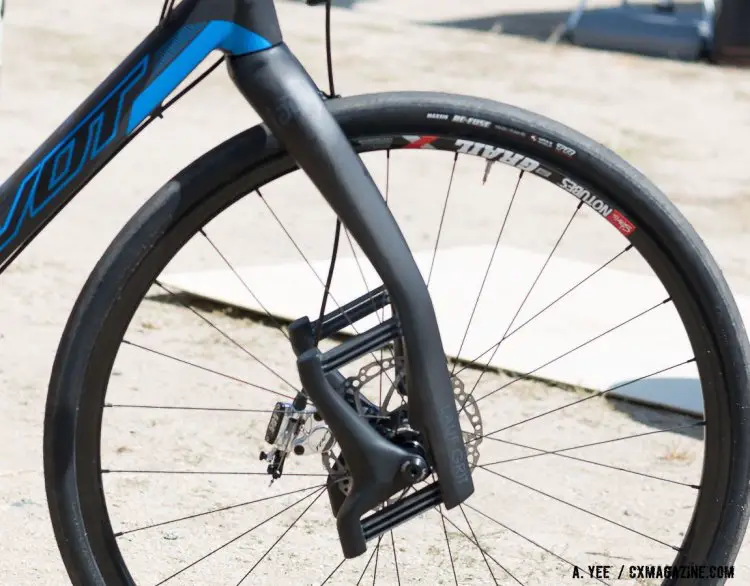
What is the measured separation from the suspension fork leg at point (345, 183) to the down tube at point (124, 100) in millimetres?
48

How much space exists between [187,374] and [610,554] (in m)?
1.43

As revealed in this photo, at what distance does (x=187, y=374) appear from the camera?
3.91m

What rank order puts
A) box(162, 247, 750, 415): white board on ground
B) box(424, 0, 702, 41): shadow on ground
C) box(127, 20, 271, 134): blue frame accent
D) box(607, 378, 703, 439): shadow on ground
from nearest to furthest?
box(127, 20, 271, 134): blue frame accent
box(607, 378, 703, 439): shadow on ground
box(162, 247, 750, 415): white board on ground
box(424, 0, 702, 41): shadow on ground

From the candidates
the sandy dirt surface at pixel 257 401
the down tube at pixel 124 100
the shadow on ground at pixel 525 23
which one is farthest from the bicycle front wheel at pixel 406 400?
the shadow on ground at pixel 525 23

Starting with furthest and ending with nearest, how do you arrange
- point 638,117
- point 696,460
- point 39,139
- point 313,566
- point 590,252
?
point 638,117, point 39,139, point 590,252, point 696,460, point 313,566

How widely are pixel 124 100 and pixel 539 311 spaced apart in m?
2.39

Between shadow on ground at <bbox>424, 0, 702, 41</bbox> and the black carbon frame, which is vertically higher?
shadow on ground at <bbox>424, 0, 702, 41</bbox>

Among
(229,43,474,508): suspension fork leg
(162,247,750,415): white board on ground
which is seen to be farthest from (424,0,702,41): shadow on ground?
(229,43,474,508): suspension fork leg

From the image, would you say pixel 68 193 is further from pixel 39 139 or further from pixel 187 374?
pixel 39 139

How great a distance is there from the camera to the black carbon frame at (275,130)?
2.02 meters

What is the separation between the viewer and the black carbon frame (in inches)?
79.5

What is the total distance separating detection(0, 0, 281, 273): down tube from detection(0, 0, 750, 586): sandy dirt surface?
3.47ft

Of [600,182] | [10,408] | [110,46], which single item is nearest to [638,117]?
[110,46]

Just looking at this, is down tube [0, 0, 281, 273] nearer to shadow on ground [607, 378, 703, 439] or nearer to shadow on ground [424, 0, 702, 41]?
shadow on ground [607, 378, 703, 439]
